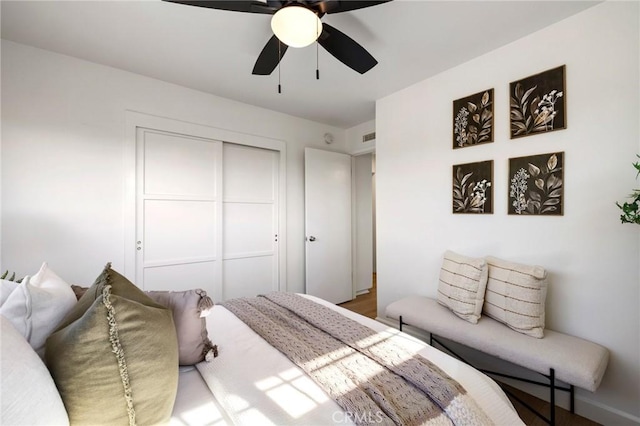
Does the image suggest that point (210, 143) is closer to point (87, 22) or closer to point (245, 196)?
point (245, 196)

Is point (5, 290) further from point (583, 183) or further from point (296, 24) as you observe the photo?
point (583, 183)

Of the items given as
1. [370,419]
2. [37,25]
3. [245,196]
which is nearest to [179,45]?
[37,25]

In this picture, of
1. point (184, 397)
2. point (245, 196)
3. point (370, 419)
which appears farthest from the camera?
point (245, 196)

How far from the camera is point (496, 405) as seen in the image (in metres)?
0.98

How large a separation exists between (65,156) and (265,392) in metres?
2.48

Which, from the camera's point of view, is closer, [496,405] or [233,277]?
[496,405]

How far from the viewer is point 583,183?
168 cm

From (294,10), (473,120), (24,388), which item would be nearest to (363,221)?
(473,120)

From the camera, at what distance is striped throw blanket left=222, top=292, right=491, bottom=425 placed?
2.81 ft

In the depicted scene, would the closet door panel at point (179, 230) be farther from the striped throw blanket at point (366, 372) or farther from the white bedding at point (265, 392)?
the white bedding at point (265, 392)

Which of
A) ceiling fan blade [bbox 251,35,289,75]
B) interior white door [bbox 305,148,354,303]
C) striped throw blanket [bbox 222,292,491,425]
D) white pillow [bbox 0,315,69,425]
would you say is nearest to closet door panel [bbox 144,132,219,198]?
interior white door [bbox 305,148,354,303]

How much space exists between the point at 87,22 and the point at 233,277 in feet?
8.18

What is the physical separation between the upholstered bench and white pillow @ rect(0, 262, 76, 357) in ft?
6.76

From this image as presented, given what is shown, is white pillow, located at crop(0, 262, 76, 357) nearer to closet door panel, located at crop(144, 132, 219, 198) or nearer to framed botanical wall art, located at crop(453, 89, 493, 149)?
closet door panel, located at crop(144, 132, 219, 198)
